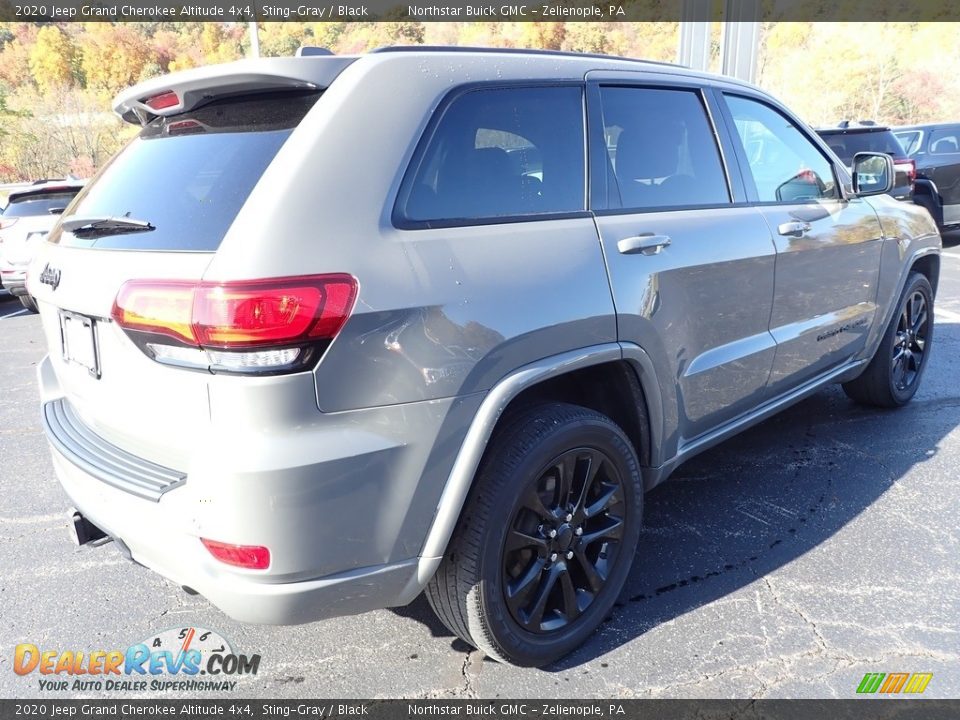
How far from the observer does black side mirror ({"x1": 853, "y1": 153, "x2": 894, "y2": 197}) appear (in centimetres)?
373

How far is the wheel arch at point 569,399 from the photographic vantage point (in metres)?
1.92

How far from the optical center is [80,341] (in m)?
2.09

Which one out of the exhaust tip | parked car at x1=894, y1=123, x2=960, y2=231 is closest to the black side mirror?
the exhaust tip

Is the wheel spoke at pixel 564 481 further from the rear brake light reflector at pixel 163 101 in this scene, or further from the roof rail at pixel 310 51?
the rear brake light reflector at pixel 163 101

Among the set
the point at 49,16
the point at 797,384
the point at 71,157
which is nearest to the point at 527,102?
the point at 797,384

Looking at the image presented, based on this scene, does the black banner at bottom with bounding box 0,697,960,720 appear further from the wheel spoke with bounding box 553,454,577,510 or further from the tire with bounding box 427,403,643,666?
the wheel spoke with bounding box 553,454,577,510

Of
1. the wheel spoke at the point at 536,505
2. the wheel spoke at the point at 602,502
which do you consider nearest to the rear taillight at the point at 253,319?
the wheel spoke at the point at 536,505

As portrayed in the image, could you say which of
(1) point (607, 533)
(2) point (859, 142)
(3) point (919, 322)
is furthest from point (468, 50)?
(2) point (859, 142)

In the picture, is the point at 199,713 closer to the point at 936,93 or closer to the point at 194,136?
the point at 194,136

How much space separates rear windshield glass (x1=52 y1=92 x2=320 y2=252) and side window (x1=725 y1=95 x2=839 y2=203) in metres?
Result: 2.11

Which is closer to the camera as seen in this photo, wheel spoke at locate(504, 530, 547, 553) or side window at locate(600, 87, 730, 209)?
wheel spoke at locate(504, 530, 547, 553)

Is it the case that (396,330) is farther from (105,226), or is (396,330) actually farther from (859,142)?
(859,142)

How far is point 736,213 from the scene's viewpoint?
115 inches

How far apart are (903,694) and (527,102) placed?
2188 millimetres
